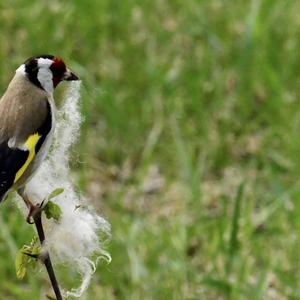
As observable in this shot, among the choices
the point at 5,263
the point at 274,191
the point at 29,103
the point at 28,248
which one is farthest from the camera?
the point at 274,191

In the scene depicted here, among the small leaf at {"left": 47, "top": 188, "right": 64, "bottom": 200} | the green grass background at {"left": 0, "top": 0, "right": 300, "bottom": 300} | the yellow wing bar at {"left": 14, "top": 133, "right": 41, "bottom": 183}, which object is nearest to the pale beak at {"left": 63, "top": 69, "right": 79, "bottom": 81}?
the yellow wing bar at {"left": 14, "top": 133, "right": 41, "bottom": 183}

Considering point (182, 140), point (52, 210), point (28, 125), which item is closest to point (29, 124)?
point (28, 125)

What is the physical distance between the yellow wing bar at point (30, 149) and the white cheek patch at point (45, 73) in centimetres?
12

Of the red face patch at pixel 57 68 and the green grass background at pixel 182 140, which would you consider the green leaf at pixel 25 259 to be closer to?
the red face patch at pixel 57 68

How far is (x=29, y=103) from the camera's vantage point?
5.62 ft

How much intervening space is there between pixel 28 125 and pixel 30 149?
0.25 feet

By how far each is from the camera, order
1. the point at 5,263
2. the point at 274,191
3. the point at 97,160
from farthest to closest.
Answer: the point at 97,160, the point at 274,191, the point at 5,263

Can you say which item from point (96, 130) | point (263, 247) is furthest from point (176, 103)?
point (263, 247)

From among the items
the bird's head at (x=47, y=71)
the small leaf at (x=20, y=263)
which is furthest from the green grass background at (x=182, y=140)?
the small leaf at (x=20, y=263)

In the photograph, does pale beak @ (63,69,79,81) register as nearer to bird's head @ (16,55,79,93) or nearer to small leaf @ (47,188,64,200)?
bird's head @ (16,55,79,93)

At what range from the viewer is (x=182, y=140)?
436 cm

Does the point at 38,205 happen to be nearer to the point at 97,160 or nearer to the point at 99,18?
the point at 97,160

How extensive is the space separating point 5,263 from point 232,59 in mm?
1779

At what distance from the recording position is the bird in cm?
164
